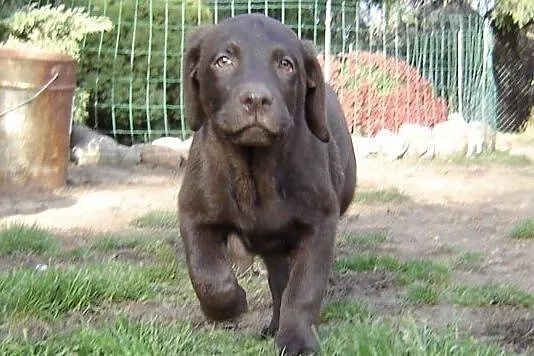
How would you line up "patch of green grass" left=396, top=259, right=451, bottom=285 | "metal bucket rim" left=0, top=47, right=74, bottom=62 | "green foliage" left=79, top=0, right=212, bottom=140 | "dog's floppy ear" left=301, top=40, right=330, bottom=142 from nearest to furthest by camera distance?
"dog's floppy ear" left=301, top=40, right=330, bottom=142
"patch of green grass" left=396, top=259, right=451, bottom=285
"metal bucket rim" left=0, top=47, right=74, bottom=62
"green foliage" left=79, top=0, right=212, bottom=140

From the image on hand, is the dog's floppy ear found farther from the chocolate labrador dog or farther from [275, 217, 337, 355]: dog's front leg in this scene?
[275, 217, 337, 355]: dog's front leg

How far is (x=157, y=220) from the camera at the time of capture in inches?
281

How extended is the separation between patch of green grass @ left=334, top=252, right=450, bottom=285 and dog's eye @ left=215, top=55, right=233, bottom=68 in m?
2.08

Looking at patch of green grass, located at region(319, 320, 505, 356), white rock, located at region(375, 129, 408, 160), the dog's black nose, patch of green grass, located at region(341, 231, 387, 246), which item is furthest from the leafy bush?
patch of green grass, located at region(319, 320, 505, 356)

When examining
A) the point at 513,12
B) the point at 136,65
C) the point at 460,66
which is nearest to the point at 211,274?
the point at 136,65

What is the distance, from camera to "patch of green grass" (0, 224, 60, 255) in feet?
18.8

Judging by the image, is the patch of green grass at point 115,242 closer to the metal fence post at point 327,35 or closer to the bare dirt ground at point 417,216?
the bare dirt ground at point 417,216

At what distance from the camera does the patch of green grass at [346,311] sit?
4.24m

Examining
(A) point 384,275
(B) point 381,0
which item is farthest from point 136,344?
(B) point 381,0

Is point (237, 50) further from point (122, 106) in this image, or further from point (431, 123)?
point (431, 123)

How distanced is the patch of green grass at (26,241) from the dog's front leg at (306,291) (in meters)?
2.56

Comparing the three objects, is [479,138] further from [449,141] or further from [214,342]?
[214,342]

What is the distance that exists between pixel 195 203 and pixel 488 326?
1.42 meters

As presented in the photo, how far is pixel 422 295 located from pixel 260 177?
141 cm
